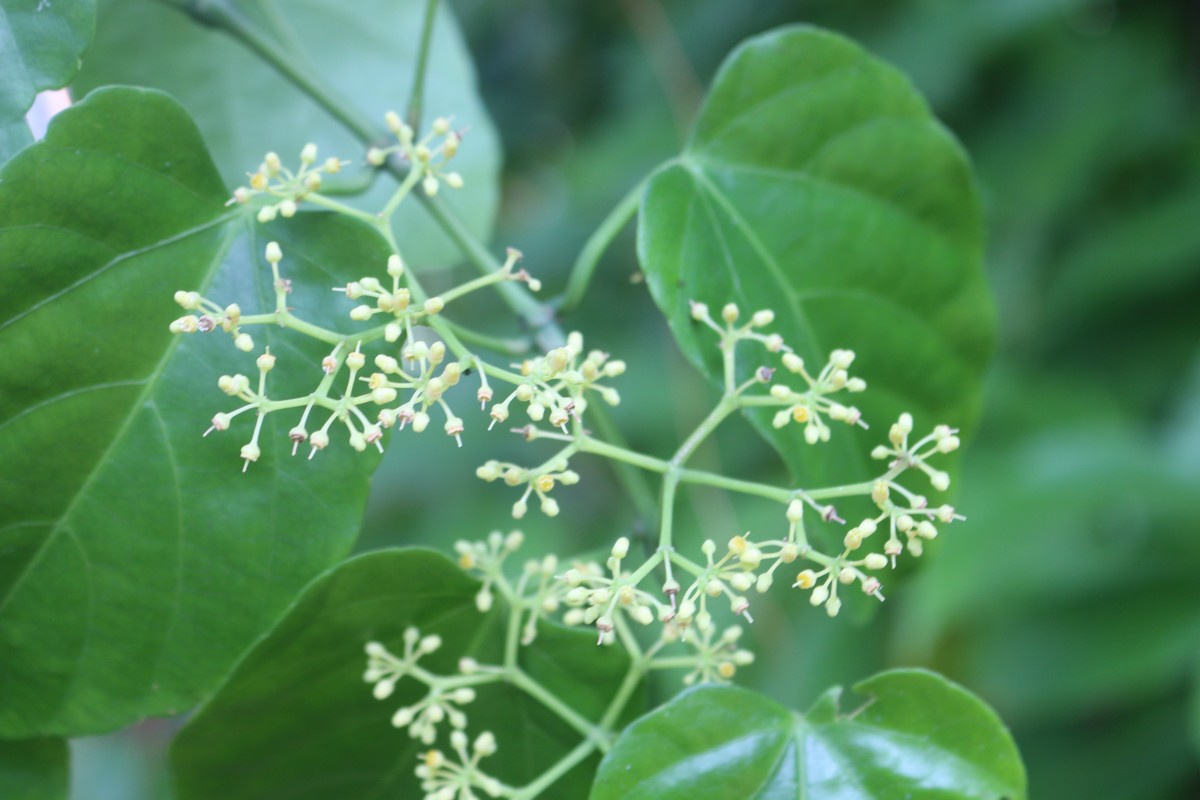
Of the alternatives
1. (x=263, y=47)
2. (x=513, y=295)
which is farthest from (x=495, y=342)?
(x=263, y=47)

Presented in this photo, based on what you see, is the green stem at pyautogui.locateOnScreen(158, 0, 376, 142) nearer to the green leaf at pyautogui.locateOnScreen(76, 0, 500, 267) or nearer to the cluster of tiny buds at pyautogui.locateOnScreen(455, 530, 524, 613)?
the green leaf at pyautogui.locateOnScreen(76, 0, 500, 267)

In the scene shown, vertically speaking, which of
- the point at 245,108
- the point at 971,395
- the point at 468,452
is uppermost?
the point at 245,108

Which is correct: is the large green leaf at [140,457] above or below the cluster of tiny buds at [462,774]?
above

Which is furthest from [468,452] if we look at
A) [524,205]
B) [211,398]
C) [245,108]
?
[211,398]

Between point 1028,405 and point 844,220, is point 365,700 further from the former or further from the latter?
point 1028,405

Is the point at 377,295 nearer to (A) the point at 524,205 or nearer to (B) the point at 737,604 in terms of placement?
(B) the point at 737,604

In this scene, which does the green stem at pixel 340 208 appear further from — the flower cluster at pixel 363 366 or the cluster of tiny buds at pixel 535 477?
the cluster of tiny buds at pixel 535 477

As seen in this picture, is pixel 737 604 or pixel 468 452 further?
pixel 468 452

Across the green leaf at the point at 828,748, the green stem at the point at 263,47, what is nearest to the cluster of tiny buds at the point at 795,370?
the green leaf at the point at 828,748
